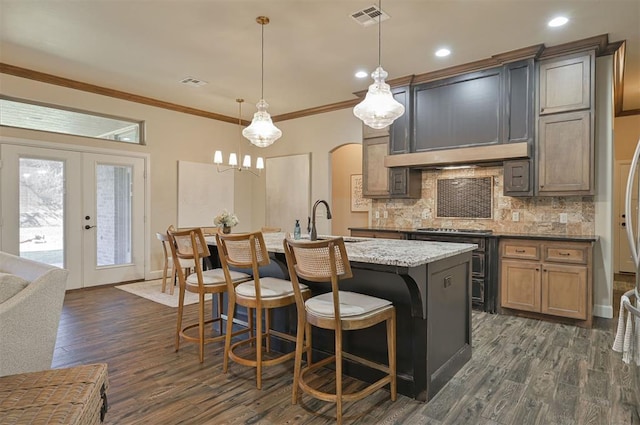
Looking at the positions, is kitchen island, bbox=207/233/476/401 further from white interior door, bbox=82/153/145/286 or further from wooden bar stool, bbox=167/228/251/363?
white interior door, bbox=82/153/145/286

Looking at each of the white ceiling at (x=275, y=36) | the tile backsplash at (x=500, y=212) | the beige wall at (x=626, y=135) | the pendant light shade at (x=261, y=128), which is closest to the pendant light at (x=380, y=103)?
the white ceiling at (x=275, y=36)

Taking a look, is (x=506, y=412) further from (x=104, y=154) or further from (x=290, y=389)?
(x=104, y=154)

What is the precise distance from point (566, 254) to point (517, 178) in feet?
3.17

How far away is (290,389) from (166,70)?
4097 mm

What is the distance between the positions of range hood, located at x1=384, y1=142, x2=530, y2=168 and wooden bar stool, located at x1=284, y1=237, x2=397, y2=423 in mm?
2851

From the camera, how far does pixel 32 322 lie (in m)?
1.80

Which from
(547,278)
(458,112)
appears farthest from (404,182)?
(547,278)

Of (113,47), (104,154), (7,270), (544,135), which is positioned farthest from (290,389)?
(104,154)

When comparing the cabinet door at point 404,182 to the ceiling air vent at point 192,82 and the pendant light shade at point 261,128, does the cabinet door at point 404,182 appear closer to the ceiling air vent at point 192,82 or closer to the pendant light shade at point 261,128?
the pendant light shade at point 261,128

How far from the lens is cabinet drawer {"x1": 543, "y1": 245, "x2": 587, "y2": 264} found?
12.1 ft

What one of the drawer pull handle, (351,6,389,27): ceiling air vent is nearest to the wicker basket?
the drawer pull handle

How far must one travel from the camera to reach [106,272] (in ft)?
18.2

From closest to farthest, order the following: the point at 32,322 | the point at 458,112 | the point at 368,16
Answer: the point at 32,322
the point at 368,16
the point at 458,112

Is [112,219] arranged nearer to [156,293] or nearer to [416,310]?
[156,293]
